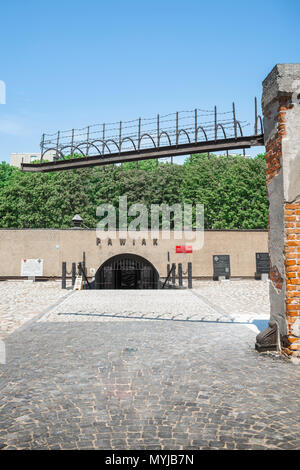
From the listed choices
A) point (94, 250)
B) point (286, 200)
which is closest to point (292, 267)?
point (286, 200)

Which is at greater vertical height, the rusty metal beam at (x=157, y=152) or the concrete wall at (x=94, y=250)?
the rusty metal beam at (x=157, y=152)

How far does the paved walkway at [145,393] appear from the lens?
10.2 feet

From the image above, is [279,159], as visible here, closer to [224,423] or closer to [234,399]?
[234,399]

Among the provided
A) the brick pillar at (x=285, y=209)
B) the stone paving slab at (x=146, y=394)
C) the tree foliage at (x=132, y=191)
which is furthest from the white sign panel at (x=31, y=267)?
the brick pillar at (x=285, y=209)

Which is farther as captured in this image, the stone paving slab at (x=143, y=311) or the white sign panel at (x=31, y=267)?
the white sign panel at (x=31, y=267)

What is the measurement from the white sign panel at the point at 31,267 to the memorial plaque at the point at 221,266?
1166 centimetres

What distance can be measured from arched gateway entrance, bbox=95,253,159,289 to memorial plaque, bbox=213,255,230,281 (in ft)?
13.0

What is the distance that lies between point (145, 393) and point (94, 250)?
21619mm

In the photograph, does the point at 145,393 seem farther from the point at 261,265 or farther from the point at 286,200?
the point at 261,265

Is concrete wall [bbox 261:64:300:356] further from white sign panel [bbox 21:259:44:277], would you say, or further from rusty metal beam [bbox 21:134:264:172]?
white sign panel [bbox 21:259:44:277]

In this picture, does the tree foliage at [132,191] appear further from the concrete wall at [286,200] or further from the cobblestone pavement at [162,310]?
the concrete wall at [286,200]

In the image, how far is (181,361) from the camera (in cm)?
536

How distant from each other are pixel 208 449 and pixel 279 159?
4109 mm

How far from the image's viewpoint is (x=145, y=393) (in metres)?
4.12
